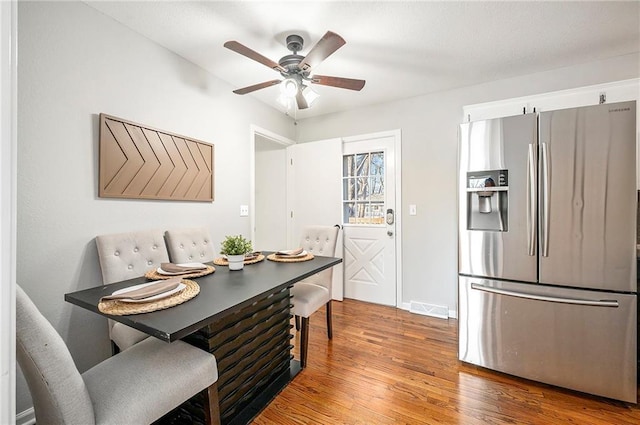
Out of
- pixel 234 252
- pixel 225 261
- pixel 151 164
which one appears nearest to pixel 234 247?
pixel 234 252

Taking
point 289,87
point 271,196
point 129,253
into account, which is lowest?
point 129,253

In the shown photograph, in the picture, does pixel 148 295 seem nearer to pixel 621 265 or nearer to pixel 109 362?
pixel 109 362

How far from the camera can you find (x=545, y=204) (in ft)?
5.91

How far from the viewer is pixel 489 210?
202 cm

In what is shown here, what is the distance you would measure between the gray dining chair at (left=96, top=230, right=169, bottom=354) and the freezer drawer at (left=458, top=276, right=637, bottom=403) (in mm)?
2224

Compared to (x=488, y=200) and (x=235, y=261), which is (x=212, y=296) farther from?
(x=488, y=200)

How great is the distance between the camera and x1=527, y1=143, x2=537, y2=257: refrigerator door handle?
1827 millimetres

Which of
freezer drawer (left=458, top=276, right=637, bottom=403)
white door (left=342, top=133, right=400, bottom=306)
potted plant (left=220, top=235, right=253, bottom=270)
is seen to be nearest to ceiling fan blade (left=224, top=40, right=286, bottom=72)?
potted plant (left=220, top=235, right=253, bottom=270)

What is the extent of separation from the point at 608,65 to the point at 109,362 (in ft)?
13.5

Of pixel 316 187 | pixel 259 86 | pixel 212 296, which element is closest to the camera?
pixel 212 296

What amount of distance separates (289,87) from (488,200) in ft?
5.61

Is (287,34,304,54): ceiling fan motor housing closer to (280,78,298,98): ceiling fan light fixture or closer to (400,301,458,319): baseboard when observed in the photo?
(280,78,298,98): ceiling fan light fixture

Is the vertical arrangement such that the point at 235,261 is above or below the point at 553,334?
above

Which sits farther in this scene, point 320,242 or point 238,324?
point 320,242
